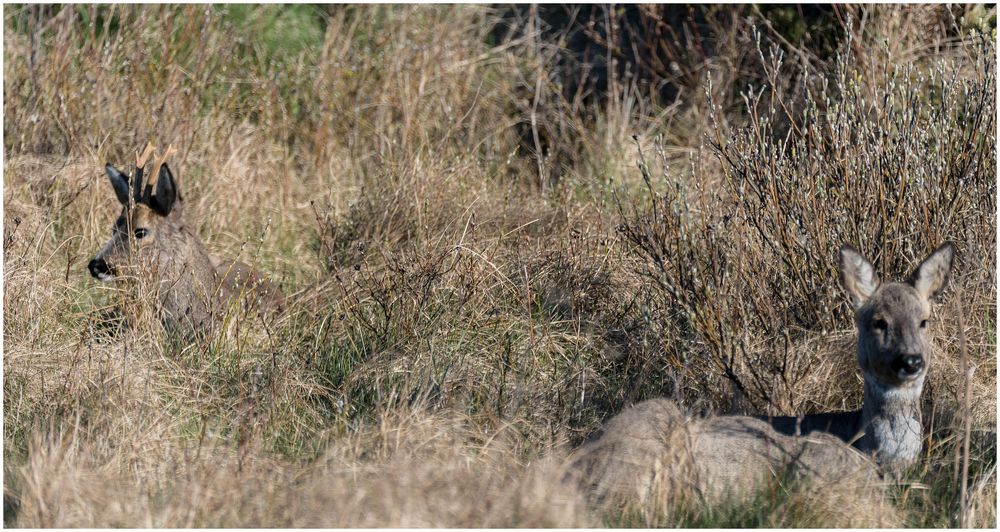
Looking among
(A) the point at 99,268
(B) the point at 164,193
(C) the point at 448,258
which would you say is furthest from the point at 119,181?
(C) the point at 448,258

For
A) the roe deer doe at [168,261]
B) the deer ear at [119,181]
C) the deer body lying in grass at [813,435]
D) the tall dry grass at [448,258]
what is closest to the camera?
the deer body lying in grass at [813,435]

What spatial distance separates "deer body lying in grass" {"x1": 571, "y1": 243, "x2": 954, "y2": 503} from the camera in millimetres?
4055

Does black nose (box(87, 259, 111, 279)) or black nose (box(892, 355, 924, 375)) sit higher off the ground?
black nose (box(892, 355, 924, 375))

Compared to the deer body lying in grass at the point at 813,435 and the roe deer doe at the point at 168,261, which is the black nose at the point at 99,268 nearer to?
the roe deer doe at the point at 168,261

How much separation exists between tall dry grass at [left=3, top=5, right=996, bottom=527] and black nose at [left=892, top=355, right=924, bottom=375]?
0.43m

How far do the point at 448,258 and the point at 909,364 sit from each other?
276 centimetres

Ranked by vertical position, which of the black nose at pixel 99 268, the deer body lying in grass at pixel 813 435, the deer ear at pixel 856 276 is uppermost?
the deer ear at pixel 856 276

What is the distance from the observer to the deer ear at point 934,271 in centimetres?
432

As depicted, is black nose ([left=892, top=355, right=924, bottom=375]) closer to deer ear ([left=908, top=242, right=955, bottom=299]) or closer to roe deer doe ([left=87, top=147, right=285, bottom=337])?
deer ear ([left=908, top=242, right=955, bottom=299])

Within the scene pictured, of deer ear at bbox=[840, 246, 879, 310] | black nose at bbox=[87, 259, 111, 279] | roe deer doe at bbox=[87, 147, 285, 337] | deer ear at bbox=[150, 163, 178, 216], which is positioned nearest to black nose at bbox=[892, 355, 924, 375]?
deer ear at bbox=[840, 246, 879, 310]

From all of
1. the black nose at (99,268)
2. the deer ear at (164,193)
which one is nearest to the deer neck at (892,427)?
the deer ear at (164,193)

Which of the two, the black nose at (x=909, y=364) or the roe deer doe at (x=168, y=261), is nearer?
the black nose at (x=909, y=364)

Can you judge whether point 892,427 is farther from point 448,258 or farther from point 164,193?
point 164,193

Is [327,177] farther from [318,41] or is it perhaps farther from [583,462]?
[583,462]
